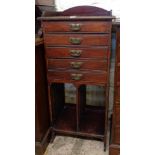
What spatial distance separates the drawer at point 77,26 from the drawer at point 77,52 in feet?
0.41

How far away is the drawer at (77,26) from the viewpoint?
1274 mm

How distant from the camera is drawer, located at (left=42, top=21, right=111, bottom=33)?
1.27 m

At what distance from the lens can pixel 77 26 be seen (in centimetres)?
130

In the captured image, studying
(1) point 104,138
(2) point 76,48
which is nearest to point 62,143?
(1) point 104,138

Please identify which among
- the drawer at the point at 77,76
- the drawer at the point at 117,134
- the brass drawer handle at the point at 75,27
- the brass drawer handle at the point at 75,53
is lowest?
the drawer at the point at 117,134

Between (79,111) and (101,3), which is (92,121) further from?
(101,3)

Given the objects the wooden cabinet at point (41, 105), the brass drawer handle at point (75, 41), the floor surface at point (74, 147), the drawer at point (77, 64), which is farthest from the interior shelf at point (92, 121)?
the brass drawer handle at point (75, 41)

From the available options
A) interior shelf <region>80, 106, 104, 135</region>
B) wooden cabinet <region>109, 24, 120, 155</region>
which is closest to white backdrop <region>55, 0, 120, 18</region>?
wooden cabinet <region>109, 24, 120, 155</region>

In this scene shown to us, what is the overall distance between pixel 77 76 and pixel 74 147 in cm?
62

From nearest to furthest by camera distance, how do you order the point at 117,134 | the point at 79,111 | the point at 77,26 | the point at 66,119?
1. the point at 77,26
2. the point at 117,134
3. the point at 79,111
4. the point at 66,119

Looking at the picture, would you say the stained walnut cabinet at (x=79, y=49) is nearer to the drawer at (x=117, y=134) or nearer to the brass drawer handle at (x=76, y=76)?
the brass drawer handle at (x=76, y=76)

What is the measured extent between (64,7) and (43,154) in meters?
1.28

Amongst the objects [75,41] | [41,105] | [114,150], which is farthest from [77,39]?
[114,150]

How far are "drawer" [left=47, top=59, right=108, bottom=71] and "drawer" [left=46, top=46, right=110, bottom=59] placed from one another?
0.04 metres
